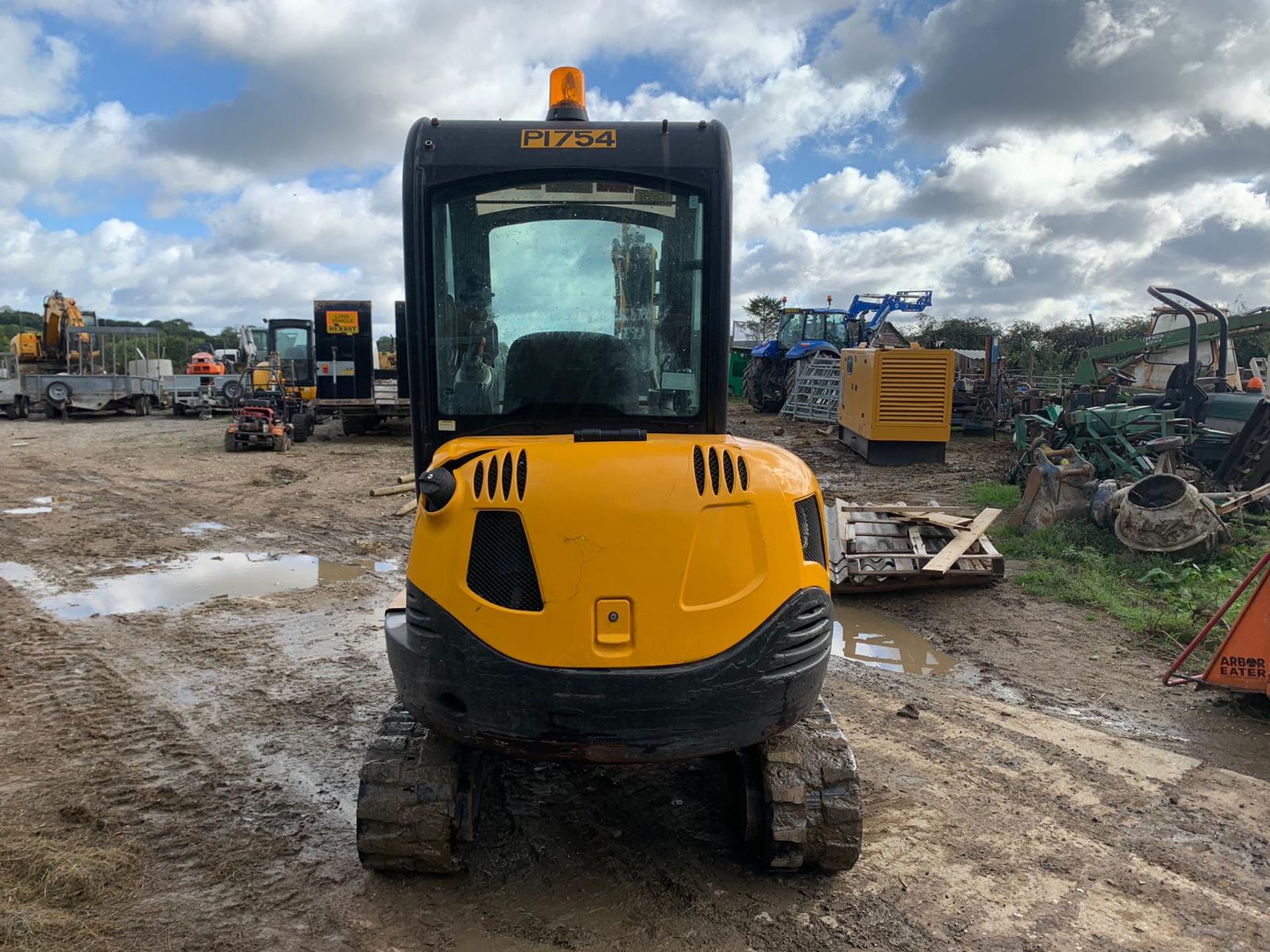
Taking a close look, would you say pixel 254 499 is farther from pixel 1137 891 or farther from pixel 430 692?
pixel 1137 891

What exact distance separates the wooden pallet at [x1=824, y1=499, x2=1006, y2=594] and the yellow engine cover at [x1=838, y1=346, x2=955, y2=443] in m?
5.56

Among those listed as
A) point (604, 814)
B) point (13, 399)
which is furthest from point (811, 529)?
point (13, 399)

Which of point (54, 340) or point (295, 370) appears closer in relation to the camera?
point (295, 370)

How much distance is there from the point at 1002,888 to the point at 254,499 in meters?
11.2

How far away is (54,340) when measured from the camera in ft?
85.5

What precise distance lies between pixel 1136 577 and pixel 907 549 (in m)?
1.86

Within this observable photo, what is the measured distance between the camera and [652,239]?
352 cm

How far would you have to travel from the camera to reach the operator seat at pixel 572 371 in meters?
3.56

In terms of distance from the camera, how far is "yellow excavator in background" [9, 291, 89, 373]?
84.3 feet

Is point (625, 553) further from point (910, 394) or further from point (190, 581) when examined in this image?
point (910, 394)

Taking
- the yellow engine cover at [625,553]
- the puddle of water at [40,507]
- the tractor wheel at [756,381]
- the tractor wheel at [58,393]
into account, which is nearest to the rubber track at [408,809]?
the yellow engine cover at [625,553]

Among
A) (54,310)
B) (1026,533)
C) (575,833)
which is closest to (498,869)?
(575,833)

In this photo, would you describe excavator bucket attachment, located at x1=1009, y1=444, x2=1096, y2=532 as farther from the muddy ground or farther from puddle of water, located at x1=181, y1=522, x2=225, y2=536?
puddle of water, located at x1=181, y1=522, x2=225, y2=536

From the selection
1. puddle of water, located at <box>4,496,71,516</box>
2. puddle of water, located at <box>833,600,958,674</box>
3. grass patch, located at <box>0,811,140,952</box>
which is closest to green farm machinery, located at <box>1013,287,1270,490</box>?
puddle of water, located at <box>833,600,958,674</box>
